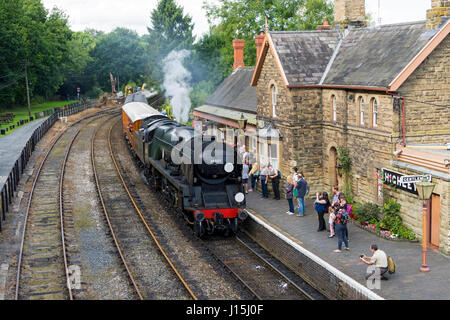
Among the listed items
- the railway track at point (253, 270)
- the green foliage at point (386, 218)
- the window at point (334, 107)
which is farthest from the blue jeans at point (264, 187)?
the green foliage at point (386, 218)

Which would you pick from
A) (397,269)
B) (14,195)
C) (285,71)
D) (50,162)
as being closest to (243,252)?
(397,269)

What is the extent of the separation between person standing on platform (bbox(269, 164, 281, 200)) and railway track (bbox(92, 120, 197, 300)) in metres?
5.48

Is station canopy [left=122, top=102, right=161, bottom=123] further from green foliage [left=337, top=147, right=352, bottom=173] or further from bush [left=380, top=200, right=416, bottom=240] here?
bush [left=380, top=200, right=416, bottom=240]

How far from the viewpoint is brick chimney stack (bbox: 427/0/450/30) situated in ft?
57.6

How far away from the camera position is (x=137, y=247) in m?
17.4

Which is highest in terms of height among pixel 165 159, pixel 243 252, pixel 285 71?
pixel 285 71

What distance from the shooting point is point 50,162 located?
1281 inches

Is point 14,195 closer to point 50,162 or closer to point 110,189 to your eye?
point 110,189

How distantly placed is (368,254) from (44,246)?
10296mm

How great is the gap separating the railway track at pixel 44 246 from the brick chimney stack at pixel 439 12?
14.0 m

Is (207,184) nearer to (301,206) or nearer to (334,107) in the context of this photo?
(301,206)

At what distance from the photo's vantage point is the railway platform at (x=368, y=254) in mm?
12422
